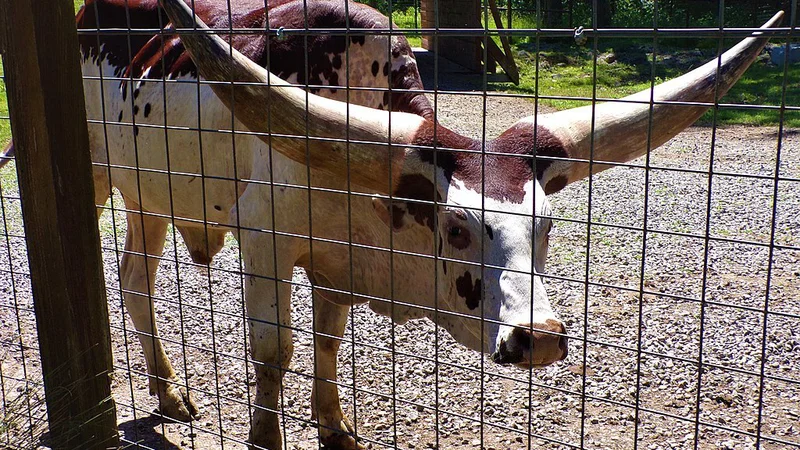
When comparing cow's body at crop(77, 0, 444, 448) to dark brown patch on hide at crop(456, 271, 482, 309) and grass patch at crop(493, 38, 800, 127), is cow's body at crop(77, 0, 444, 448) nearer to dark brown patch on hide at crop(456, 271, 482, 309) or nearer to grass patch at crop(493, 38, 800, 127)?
dark brown patch on hide at crop(456, 271, 482, 309)

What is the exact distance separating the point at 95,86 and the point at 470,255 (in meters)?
2.82

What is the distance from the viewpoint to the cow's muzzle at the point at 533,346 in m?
2.35

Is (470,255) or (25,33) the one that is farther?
(470,255)

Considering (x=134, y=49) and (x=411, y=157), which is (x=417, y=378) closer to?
(x=411, y=157)

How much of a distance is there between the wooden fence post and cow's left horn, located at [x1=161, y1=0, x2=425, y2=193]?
39 centimetres

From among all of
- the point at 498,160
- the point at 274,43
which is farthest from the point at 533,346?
the point at 274,43

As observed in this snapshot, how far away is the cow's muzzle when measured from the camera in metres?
2.35

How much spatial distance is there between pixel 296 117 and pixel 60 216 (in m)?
0.81

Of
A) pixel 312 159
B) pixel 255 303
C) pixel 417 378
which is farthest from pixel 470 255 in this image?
pixel 417 378

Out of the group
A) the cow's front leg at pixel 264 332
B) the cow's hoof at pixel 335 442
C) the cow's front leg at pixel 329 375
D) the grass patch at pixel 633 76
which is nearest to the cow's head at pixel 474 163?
the cow's front leg at pixel 264 332

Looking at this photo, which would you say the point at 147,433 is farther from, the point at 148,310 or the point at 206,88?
the point at 206,88

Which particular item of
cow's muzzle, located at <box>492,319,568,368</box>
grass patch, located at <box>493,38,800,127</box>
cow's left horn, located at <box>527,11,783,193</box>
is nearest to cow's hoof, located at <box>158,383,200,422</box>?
cow's left horn, located at <box>527,11,783,193</box>

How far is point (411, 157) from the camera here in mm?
3051

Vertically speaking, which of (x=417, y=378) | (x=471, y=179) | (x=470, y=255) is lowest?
(x=417, y=378)
